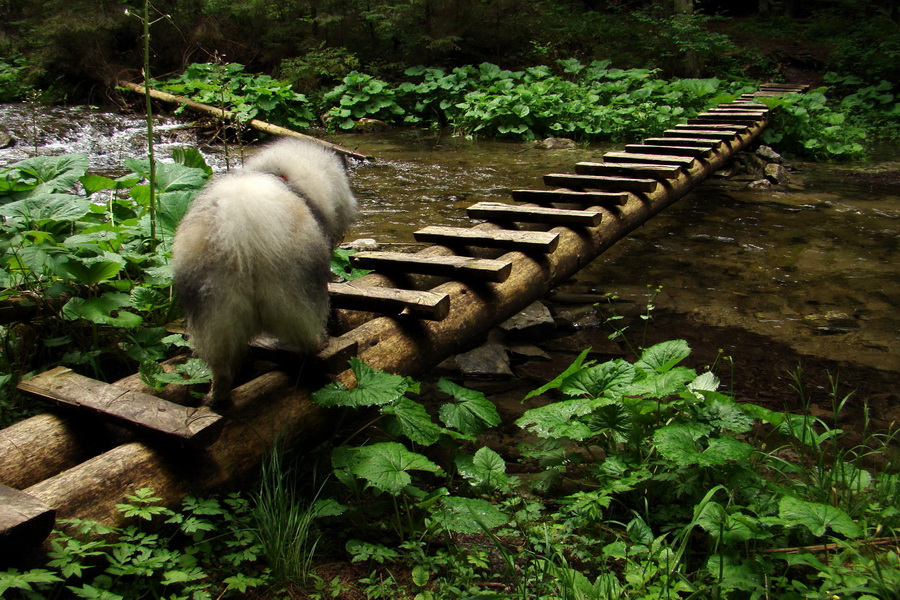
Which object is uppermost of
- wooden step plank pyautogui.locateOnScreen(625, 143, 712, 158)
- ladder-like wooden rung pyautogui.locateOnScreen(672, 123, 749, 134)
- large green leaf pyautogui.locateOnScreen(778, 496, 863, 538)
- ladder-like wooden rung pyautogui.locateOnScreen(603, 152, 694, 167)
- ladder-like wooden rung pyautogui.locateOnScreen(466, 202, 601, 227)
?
ladder-like wooden rung pyautogui.locateOnScreen(672, 123, 749, 134)

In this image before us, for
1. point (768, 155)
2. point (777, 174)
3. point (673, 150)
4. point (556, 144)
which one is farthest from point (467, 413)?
point (556, 144)

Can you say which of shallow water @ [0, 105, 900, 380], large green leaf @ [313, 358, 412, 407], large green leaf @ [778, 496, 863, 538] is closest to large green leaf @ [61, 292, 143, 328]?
large green leaf @ [313, 358, 412, 407]

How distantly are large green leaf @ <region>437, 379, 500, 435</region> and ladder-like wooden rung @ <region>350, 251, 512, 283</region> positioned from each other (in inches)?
32.0

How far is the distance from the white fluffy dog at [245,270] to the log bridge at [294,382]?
184mm

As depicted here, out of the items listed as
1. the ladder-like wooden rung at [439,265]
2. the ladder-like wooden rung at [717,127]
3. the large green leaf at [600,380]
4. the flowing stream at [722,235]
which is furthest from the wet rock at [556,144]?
the large green leaf at [600,380]

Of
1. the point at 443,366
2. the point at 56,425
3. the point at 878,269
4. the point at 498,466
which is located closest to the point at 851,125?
→ the point at 878,269

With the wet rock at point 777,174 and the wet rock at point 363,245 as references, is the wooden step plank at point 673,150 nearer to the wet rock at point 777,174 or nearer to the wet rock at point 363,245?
the wet rock at point 777,174

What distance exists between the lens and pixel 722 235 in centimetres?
644

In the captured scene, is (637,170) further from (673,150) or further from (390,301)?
(390,301)

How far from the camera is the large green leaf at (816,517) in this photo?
→ 1975mm

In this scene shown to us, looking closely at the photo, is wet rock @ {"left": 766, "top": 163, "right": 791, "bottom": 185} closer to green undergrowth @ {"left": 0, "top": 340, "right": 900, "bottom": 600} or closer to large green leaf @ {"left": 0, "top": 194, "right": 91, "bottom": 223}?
green undergrowth @ {"left": 0, "top": 340, "right": 900, "bottom": 600}

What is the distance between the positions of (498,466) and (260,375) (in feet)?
3.36

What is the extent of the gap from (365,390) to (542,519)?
81cm

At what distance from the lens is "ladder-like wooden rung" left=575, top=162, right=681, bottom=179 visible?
18.1ft
